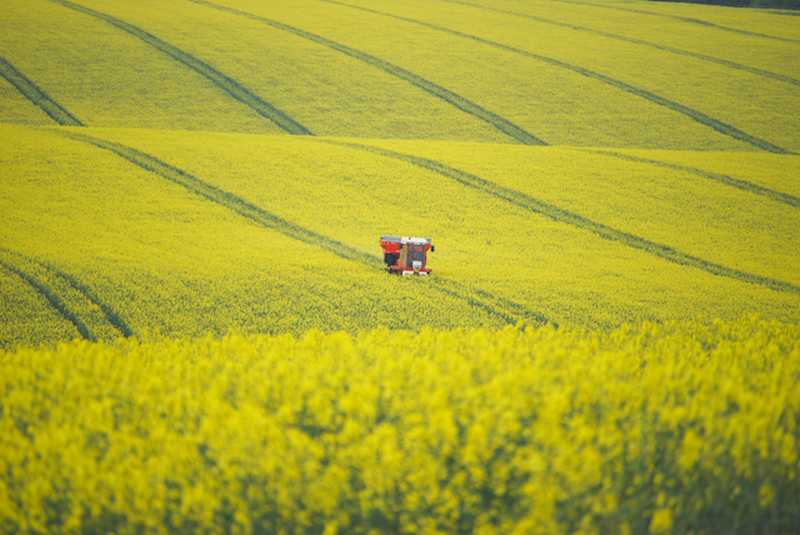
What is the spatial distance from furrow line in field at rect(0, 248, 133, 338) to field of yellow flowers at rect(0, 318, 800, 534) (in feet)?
13.7

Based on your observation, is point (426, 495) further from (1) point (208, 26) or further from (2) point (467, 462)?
(1) point (208, 26)

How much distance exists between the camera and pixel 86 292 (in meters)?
10.6

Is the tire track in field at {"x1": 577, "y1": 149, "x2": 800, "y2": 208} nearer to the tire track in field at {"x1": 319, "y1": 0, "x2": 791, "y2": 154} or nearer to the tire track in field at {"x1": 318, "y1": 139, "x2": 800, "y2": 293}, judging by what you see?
the tire track in field at {"x1": 318, "y1": 139, "x2": 800, "y2": 293}

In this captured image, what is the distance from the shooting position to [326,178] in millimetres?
16641

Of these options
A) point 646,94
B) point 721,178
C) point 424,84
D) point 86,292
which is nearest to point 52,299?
point 86,292

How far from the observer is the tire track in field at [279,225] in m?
11.1

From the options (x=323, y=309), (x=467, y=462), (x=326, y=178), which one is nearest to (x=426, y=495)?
(x=467, y=462)

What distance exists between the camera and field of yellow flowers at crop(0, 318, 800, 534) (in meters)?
4.09

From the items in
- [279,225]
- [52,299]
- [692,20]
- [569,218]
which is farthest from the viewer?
[692,20]

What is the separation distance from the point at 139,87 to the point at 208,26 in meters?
7.00

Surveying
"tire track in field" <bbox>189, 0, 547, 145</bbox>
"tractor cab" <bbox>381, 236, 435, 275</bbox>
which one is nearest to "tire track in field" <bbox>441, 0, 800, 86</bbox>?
"tire track in field" <bbox>189, 0, 547, 145</bbox>

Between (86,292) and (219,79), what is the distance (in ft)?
51.0

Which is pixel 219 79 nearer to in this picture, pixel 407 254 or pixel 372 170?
pixel 372 170

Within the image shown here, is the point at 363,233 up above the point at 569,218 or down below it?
below
